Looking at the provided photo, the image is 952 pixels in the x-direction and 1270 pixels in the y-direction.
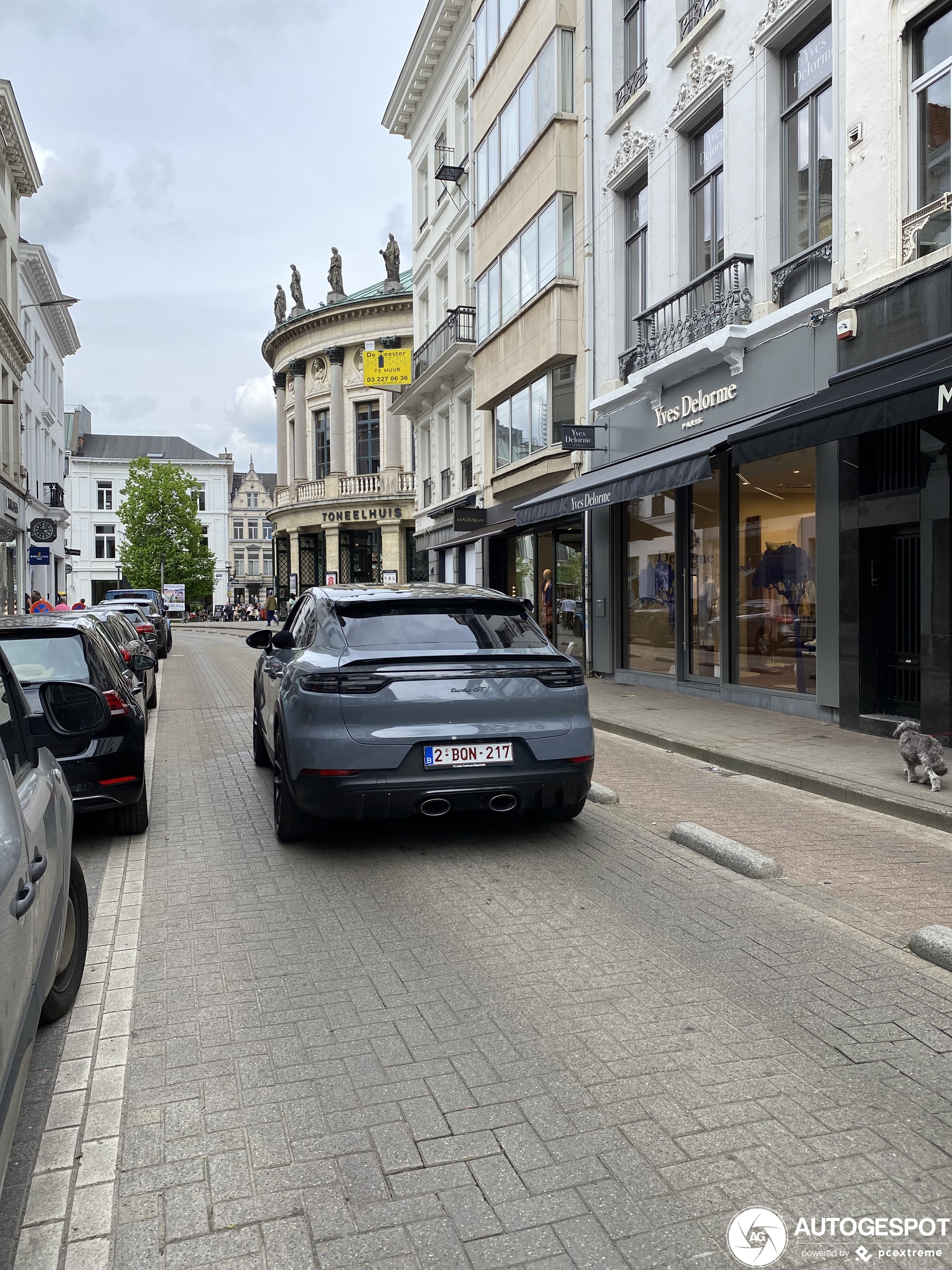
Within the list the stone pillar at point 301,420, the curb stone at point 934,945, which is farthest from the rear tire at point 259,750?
the stone pillar at point 301,420

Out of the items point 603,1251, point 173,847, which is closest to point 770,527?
point 173,847

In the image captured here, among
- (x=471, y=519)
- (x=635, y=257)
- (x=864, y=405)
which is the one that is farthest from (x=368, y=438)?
(x=864, y=405)

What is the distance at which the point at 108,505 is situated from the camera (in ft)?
281

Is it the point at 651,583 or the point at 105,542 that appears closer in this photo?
the point at 651,583

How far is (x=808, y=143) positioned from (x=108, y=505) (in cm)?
8193

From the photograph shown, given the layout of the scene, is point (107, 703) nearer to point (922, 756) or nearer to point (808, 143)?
point (922, 756)

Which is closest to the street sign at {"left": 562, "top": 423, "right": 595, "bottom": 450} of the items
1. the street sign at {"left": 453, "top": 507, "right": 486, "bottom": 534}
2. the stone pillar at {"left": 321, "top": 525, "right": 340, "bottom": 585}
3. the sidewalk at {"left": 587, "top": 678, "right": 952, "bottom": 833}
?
the sidewalk at {"left": 587, "top": 678, "right": 952, "bottom": 833}

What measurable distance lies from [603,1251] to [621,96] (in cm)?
1845

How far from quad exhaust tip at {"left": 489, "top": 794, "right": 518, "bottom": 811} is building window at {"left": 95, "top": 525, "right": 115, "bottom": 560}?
278 ft

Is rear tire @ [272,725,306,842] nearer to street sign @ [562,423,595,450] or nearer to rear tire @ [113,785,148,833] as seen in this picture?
rear tire @ [113,785,148,833]

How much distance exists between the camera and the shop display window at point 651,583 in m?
15.7

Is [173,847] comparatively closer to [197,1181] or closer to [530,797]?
[530,797]

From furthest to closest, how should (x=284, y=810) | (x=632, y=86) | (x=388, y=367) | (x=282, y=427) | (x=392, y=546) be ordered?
(x=282, y=427)
(x=392, y=546)
(x=388, y=367)
(x=632, y=86)
(x=284, y=810)

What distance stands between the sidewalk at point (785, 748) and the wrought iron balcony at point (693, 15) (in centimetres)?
981
